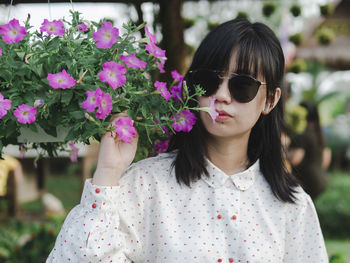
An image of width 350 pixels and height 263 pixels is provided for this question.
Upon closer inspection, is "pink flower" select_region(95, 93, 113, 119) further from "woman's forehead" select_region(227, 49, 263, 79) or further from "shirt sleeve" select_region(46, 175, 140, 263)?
"woman's forehead" select_region(227, 49, 263, 79)

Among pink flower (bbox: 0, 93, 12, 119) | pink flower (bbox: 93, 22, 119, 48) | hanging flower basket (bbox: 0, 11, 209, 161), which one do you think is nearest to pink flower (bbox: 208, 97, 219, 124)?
hanging flower basket (bbox: 0, 11, 209, 161)

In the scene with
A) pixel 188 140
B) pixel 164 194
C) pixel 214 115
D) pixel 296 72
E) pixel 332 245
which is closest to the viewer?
pixel 214 115

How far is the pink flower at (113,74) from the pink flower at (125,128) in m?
0.10

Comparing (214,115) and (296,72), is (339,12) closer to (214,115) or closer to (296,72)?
(296,72)

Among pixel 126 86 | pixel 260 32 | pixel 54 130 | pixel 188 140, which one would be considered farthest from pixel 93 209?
pixel 260 32

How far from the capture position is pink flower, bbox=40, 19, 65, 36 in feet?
4.40

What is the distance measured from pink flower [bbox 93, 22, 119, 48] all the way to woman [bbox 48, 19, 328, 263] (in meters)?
0.27

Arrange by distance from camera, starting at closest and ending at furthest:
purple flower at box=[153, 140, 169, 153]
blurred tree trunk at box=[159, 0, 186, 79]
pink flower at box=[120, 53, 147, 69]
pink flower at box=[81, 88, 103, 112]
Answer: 1. pink flower at box=[81, 88, 103, 112]
2. pink flower at box=[120, 53, 147, 69]
3. purple flower at box=[153, 140, 169, 153]
4. blurred tree trunk at box=[159, 0, 186, 79]

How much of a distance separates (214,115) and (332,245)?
5.81 m

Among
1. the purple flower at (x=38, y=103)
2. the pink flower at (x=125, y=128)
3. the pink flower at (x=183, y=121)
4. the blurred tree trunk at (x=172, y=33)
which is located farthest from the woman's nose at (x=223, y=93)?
the blurred tree trunk at (x=172, y=33)

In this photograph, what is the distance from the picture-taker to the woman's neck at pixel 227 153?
168 cm

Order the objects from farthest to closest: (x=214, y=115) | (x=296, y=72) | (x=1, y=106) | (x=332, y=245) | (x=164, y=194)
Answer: (x=332, y=245) → (x=296, y=72) → (x=164, y=194) → (x=214, y=115) → (x=1, y=106)

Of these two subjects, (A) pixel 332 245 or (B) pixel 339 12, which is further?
(B) pixel 339 12

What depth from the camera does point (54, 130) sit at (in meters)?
1.38
